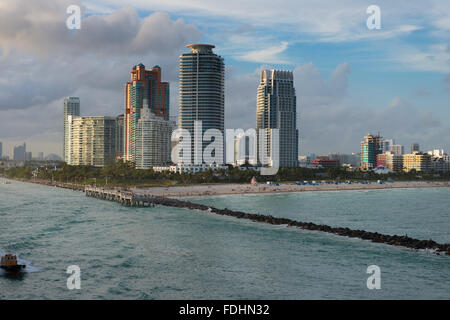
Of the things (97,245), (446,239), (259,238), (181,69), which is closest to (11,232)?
(97,245)

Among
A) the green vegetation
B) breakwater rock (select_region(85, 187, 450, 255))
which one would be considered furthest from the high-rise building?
breakwater rock (select_region(85, 187, 450, 255))

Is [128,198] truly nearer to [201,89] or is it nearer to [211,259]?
[211,259]

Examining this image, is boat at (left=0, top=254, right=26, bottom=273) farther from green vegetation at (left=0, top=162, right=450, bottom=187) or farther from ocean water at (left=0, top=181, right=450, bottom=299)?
green vegetation at (left=0, top=162, right=450, bottom=187)

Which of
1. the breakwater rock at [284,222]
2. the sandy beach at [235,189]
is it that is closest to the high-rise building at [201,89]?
the sandy beach at [235,189]

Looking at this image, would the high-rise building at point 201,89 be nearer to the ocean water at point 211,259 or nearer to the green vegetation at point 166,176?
the green vegetation at point 166,176

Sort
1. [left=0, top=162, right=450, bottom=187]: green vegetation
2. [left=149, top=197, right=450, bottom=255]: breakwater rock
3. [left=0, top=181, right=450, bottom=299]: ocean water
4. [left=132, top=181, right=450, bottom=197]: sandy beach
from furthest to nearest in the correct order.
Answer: [left=0, top=162, right=450, bottom=187]: green vegetation < [left=132, top=181, right=450, bottom=197]: sandy beach < [left=149, top=197, right=450, bottom=255]: breakwater rock < [left=0, top=181, right=450, bottom=299]: ocean water

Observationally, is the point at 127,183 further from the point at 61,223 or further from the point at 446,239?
the point at 446,239
